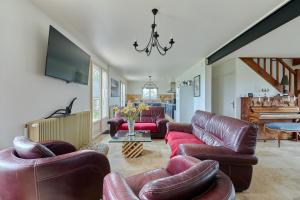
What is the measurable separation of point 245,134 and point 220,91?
16.0ft

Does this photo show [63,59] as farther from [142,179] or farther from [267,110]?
[267,110]

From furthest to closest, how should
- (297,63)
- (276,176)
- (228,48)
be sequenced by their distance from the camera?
(297,63), (228,48), (276,176)

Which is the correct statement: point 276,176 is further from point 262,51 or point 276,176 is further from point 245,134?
point 262,51

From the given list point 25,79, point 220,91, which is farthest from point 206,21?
point 220,91

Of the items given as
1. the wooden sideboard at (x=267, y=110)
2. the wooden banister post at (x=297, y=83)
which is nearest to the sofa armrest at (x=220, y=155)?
the wooden sideboard at (x=267, y=110)

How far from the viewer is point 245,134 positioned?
234 centimetres

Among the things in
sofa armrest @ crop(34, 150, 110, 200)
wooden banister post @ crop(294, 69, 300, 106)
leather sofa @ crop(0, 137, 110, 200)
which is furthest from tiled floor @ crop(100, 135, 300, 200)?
wooden banister post @ crop(294, 69, 300, 106)

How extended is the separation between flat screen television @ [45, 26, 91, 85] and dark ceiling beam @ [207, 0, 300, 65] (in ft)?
10.4

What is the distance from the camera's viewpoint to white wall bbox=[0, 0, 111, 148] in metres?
2.20

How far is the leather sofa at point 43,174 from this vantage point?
147 cm

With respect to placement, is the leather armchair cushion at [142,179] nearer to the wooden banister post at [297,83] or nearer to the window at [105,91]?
the window at [105,91]

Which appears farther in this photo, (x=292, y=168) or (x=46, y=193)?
(x=292, y=168)

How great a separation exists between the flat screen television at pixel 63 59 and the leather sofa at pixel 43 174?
1.48 metres

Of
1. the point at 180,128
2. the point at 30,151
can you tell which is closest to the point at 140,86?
the point at 180,128
